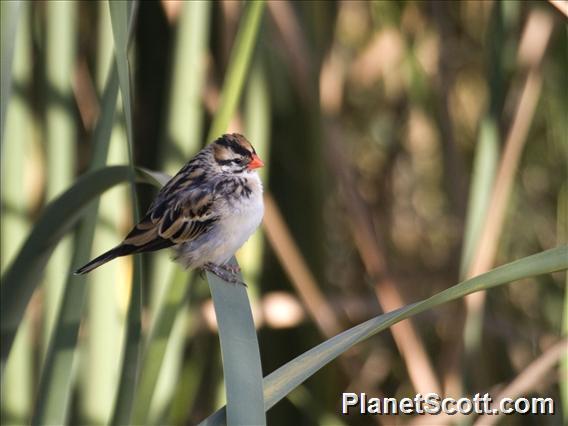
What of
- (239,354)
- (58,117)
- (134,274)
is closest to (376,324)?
(239,354)

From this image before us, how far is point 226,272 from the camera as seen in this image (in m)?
1.37

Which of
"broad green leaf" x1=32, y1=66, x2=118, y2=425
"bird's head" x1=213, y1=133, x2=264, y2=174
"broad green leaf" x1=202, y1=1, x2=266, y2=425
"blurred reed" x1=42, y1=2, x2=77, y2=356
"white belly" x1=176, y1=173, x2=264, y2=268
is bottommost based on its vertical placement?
"broad green leaf" x1=202, y1=1, x2=266, y2=425

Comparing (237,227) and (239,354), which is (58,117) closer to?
(237,227)

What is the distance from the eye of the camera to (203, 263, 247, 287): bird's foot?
121 cm

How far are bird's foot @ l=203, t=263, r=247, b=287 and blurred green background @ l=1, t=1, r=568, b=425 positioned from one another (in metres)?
0.10

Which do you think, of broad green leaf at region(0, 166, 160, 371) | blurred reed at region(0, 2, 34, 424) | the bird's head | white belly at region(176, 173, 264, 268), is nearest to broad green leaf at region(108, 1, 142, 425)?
broad green leaf at region(0, 166, 160, 371)

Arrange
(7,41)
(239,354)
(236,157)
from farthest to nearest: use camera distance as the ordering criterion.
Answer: (236,157) < (7,41) < (239,354)

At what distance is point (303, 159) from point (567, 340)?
0.90 meters

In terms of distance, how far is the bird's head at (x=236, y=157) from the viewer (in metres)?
1.72

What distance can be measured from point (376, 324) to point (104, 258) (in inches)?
22.4

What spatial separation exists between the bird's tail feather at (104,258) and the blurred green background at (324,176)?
0.08 metres

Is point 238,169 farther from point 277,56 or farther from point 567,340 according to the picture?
point 277,56

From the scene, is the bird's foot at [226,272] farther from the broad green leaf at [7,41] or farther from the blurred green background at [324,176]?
the broad green leaf at [7,41]

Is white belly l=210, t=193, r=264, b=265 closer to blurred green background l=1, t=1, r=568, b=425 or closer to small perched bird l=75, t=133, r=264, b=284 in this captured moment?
small perched bird l=75, t=133, r=264, b=284
